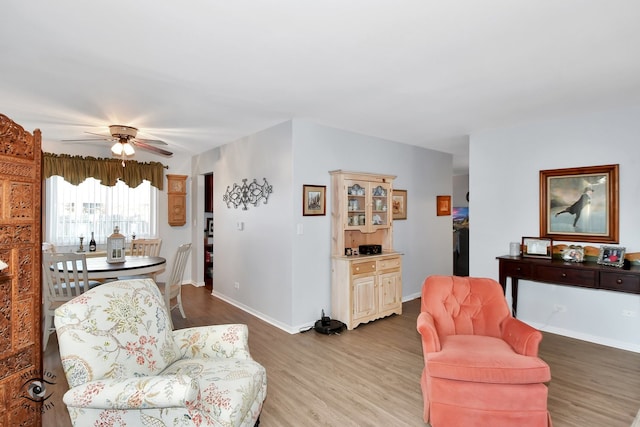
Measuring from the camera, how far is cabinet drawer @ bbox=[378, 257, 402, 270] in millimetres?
4125

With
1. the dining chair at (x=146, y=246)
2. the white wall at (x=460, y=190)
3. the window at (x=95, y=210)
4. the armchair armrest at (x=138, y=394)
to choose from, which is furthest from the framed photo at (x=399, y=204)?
the white wall at (x=460, y=190)

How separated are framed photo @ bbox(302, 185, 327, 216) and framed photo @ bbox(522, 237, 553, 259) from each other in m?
2.34

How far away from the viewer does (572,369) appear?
2840mm

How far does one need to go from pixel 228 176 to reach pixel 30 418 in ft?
12.1

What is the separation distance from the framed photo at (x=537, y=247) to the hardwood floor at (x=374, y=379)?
895 millimetres

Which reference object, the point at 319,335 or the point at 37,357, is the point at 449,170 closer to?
the point at 319,335

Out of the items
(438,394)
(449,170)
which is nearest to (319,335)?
(438,394)

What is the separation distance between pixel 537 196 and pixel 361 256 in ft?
7.06

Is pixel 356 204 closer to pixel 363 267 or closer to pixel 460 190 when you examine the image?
pixel 363 267

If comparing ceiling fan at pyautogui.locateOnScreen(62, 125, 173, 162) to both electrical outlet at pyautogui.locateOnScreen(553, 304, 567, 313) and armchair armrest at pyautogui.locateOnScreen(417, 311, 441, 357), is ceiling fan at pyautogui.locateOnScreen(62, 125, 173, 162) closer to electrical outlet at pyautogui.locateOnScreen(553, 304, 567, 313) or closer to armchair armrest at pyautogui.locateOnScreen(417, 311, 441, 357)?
armchair armrest at pyautogui.locateOnScreen(417, 311, 441, 357)

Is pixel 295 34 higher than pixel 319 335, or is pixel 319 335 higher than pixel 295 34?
pixel 295 34

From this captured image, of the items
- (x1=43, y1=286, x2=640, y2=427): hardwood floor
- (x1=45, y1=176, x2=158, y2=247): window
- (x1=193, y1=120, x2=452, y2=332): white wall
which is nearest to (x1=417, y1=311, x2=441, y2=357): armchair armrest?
(x1=43, y1=286, x2=640, y2=427): hardwood floor

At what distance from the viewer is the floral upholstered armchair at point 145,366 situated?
1.40 m

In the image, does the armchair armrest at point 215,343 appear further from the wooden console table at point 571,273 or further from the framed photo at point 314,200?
the wooden console table at point 571,273
